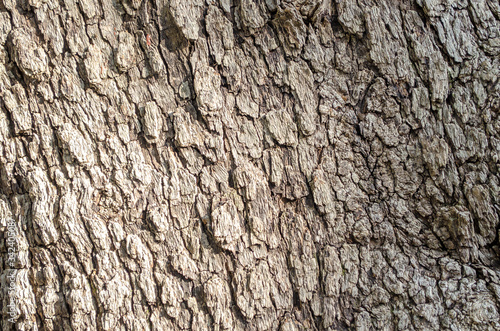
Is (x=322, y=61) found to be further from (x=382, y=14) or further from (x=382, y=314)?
(x=382, y=314)

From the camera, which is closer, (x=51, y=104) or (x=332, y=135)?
(x=51, y=104)

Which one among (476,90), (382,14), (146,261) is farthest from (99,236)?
(476,90)

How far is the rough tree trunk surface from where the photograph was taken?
1.66 m

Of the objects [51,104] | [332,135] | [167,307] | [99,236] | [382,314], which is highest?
[51,104]

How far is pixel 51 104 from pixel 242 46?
88cm

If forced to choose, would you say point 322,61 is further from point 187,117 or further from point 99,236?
point 99,236

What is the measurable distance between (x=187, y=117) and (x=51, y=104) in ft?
1.94

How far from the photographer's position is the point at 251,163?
68.7 inches

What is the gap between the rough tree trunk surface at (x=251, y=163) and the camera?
1664mm

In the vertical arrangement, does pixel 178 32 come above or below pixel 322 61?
above

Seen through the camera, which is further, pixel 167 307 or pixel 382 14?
pixel 382 14

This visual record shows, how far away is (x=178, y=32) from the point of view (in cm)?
171

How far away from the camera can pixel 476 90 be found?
1.78 m

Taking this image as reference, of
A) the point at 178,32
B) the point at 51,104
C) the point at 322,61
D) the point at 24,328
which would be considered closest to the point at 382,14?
the point at 322,61
